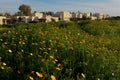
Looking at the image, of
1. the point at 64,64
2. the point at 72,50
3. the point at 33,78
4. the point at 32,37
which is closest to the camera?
the point at 33,78

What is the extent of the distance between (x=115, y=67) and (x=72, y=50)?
101 centimetres

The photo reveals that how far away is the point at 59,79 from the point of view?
5.89 metres

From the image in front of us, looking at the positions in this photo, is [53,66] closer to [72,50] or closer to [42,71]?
[42,71]

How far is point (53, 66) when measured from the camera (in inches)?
244

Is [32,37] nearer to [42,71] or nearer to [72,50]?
[72,50]

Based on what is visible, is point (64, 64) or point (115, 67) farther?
point (115, 67)

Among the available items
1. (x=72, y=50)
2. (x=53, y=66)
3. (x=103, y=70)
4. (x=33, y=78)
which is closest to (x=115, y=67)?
(x=103, y=70)

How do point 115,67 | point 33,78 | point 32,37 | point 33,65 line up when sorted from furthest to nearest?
1. point 32,37
2. point 115,67
3. point 33,65
4. point 33,78

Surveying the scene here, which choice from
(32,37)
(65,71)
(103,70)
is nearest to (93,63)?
(103,70)

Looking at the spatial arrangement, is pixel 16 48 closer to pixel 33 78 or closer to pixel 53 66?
pixel 53 66

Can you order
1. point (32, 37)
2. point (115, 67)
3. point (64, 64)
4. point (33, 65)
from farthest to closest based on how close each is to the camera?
point (32, 37)
point (115, 67)
point (64, 64)
point (33, 65)

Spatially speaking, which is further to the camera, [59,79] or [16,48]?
[16,48]

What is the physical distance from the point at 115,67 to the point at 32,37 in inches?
101

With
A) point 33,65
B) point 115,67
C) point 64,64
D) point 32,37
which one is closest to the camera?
point 33,65
